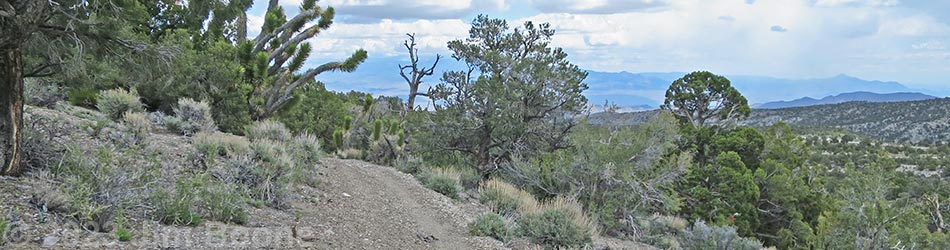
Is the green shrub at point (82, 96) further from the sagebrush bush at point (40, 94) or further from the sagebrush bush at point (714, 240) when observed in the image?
the sagebrush bush at point (714, 240)

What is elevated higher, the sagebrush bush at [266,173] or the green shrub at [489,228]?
the sagebrush bush at [266,173]

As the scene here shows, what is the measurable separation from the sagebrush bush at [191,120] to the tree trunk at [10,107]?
5731 mm

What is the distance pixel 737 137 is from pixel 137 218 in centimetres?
2459

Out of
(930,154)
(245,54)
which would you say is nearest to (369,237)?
(245,54)

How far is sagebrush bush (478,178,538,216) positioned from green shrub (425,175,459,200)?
1.73 feet

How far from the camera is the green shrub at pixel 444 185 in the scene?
12177 mm

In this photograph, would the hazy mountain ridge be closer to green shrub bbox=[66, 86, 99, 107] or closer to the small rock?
green shrub bbox=[66, 86, 99, 107]

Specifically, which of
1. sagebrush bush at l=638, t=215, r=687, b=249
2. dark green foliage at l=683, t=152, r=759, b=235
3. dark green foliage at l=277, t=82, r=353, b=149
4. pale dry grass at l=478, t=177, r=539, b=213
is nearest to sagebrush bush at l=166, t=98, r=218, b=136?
pale dry grass at l=478, t=177, r=539, b=213

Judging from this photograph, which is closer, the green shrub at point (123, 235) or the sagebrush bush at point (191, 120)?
the green shrub at point (123, 235)

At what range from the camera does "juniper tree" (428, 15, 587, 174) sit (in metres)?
14.7

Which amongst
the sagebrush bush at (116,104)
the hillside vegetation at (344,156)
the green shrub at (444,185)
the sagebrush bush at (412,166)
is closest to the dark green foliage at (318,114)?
the hillside vegetation at (344,156)

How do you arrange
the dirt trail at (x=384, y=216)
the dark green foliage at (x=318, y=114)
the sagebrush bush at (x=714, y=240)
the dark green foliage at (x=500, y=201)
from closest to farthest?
1. the dirt trail at (x=384, y=216)
2. the dark green foliage at (x=500, y=201)
3. the sagebrush bush at (x=714, y=240)
4. the dark green foliage at (x=318, y=114)

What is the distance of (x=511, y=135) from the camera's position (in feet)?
49.0

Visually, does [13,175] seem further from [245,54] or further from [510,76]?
[245,54]
